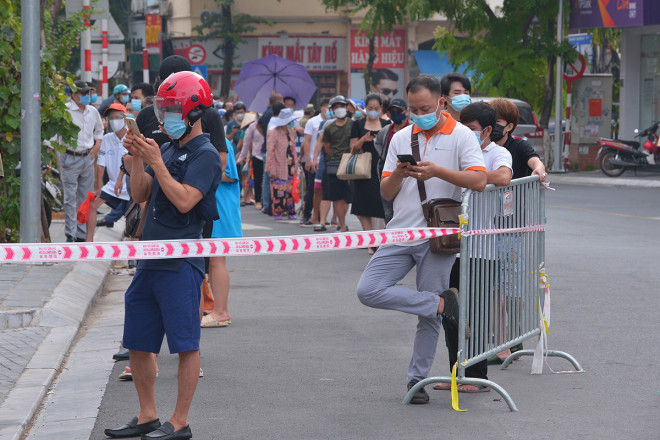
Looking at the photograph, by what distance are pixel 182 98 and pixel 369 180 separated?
7833mm

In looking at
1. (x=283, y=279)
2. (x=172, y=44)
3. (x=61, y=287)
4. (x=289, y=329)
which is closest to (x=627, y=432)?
(x=289, y=329)

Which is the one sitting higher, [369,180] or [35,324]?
[369,180]

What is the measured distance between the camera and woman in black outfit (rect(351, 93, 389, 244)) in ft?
41.8

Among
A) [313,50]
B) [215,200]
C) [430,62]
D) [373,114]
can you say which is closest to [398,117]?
[373,114]

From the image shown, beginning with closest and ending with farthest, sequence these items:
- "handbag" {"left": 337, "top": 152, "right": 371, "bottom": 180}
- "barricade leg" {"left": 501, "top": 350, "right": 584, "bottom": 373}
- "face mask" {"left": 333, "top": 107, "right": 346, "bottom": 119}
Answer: "barricade leg" {"left": 501, "top": 350, "right": 584, "bottom": 373}, "handbag" {"left": 337, "top": 152, "right": 371, "bottom": 180}, "face mask" {"left": 333, "top": 107, "right": 346, "bottom": 119}

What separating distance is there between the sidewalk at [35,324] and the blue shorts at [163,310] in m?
0.78

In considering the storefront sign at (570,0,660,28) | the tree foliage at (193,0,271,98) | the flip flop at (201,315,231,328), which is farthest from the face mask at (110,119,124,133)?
the tree foliage at (193,0,271,98)

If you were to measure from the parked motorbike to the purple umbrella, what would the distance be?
825 cm

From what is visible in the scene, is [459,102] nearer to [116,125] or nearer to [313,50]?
[116,125]

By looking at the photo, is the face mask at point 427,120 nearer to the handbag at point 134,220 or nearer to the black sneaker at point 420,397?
the black sneaker at point 420,397

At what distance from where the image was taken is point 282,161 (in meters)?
17.4

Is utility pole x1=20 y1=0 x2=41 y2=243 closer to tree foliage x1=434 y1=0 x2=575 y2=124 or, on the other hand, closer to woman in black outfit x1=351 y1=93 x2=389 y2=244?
woman in black outfit x1=351 y1=93 x2=389 y2=244

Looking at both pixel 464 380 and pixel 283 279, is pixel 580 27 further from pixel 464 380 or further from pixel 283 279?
pixel 464 380

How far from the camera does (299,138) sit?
1941 cm
